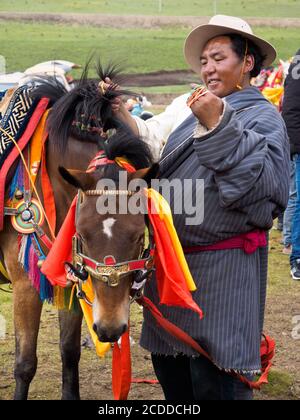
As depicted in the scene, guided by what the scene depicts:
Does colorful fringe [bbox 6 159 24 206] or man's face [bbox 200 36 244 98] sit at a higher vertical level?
man's face [bbox 200 36 244 98]

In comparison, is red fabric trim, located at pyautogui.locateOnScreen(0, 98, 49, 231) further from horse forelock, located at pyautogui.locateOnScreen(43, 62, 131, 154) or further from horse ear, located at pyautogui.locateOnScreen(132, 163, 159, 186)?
horse ear, located at pyautogui.locateOnScreen(132, 163, 159, 186)

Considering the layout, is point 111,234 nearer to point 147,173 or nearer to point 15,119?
point 147,173

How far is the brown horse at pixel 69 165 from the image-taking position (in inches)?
111

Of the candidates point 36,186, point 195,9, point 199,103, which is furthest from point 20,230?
point 195,9

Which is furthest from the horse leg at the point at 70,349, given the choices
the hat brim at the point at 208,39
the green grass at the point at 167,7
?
the green grass at the point at 167,7

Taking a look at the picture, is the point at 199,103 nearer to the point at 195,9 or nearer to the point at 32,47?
the point at 32,47

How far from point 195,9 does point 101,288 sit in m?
22.8

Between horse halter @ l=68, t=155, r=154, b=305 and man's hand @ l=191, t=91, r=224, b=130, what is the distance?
1.46 ft

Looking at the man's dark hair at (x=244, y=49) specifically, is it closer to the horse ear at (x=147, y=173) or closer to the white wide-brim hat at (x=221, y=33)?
the white wide-brim hat at (x=221, y=33)

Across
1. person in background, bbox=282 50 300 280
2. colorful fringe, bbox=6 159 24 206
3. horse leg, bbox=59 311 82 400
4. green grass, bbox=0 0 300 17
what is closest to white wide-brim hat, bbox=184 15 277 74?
colorful fringe, bbox=6 159 24 206

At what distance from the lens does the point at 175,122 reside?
385 centimetres

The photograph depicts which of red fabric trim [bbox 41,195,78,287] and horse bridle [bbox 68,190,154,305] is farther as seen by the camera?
red fabric trim [bbox 41,195,78,287]

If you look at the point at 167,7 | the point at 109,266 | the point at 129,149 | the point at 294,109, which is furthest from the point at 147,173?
the point at 167,7

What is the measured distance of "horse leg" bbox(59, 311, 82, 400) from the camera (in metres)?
4.15
